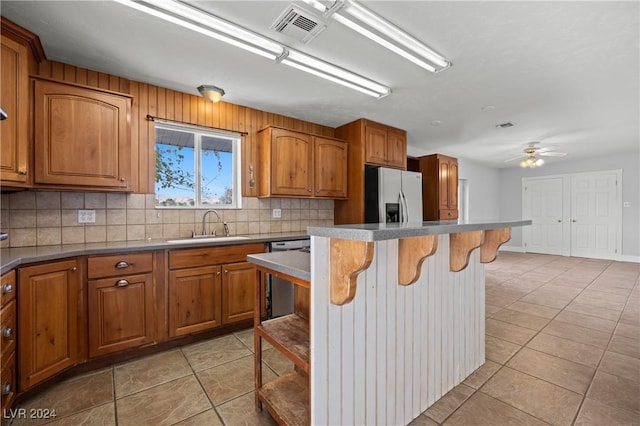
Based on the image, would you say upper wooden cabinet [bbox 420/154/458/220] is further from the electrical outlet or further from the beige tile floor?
the electrical outlet

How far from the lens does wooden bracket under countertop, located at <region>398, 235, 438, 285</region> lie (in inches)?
49.5

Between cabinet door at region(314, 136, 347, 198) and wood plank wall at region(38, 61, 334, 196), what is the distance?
0.78 meters

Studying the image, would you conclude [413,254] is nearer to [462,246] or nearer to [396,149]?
[462,246]

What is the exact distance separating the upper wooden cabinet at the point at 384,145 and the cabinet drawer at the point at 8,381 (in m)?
3.65

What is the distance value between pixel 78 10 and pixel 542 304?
208 inches

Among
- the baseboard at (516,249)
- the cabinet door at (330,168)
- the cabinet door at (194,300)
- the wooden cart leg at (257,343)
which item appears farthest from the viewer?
the baseboard at (516,249)

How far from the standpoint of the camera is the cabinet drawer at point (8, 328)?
1.50 m

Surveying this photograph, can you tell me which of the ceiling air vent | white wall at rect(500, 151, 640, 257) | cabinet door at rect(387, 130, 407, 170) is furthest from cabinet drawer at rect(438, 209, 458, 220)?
white wall at rect(500, 151, 640, 257)

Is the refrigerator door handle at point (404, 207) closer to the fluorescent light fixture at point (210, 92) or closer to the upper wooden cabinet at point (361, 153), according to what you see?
the upper wooden cabinet at point (361, 153)

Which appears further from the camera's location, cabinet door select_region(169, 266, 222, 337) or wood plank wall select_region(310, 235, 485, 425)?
cabinet door select_region(169, 266, 222, 337)

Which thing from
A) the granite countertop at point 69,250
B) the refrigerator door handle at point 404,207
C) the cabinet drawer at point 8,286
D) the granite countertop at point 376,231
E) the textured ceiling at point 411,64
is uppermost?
the textured ceiling at point 411,64

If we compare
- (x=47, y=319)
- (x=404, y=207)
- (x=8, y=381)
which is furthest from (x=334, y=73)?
(x=8, y=381)

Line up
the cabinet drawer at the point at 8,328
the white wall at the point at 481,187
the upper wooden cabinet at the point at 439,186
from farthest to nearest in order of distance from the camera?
1. the white wall at the point at 481,187
2. the upper wooden cabinet at the point at 439,186
3. the cabinet drawer at the point at 8,328

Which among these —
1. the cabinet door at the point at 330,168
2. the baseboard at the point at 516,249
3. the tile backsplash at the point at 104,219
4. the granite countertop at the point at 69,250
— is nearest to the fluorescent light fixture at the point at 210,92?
the tile backsplash at the point at 104,219
